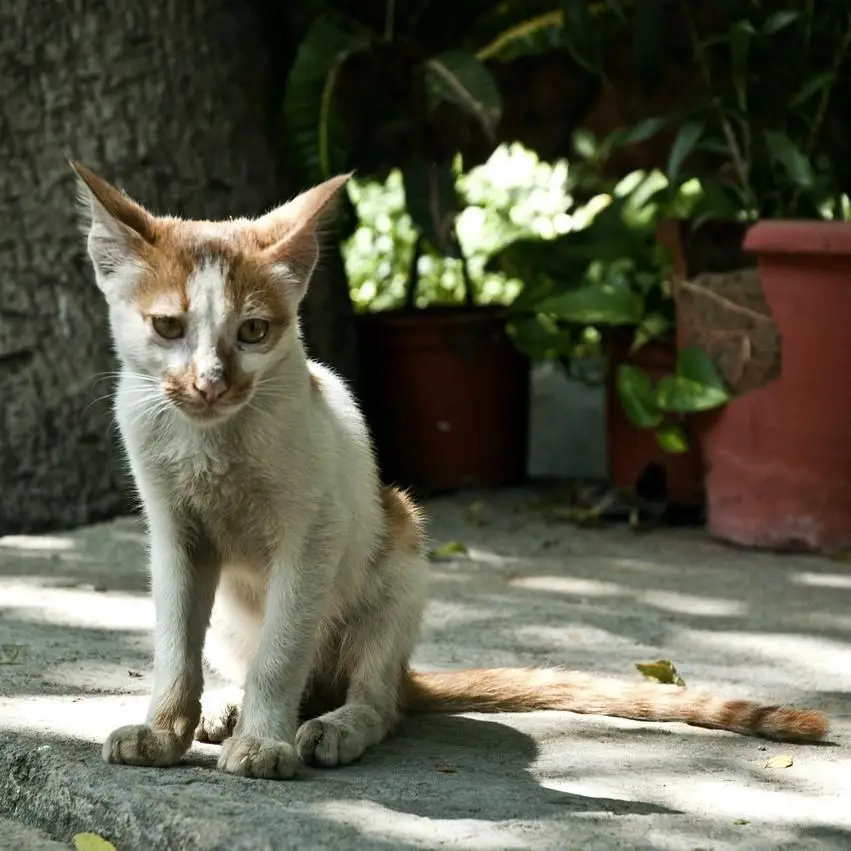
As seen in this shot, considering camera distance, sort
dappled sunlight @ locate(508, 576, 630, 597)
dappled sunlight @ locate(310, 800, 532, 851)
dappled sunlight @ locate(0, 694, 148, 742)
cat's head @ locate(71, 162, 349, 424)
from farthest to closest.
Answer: dappled sunlight @ locate(508, 576, 630, 597) < dappled sunlight @ locate(0, 694, 148, 742) < cat's head @ locate(71, 162, 349, 424) < dappled sunlight @ locate(310, 800, 532, 851)

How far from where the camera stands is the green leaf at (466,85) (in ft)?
20.2

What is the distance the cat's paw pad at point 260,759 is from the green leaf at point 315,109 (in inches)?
136

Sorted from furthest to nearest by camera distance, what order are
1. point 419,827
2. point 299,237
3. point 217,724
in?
1. point 217,724
2. point 299,237
3. point 419,827

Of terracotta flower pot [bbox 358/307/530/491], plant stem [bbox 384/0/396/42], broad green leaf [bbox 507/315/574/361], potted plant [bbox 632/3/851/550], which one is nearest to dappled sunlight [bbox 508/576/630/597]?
potted plant [bbox 632/3/851/550]

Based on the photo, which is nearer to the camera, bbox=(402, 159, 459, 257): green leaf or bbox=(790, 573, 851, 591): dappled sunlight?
bbox=(790, 573, 851, 591): dappled sunlight

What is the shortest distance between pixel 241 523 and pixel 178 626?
26cm

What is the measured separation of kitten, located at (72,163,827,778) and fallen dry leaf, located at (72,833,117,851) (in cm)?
26

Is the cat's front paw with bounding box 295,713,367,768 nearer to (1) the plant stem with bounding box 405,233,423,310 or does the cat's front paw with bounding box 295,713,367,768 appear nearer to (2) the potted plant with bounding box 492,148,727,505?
(2) the potted plant with bounding box 492,148,727,505

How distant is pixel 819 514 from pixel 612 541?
31.6 inches

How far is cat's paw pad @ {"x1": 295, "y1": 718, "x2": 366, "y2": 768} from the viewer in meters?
3.18

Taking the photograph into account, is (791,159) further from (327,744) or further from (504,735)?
(327,744)

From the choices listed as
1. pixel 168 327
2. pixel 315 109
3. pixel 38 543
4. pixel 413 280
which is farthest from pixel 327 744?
pixel 413 280

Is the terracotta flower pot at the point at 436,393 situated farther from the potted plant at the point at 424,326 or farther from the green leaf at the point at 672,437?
the green leaf at the point at 672,437

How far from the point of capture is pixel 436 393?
6.94m
